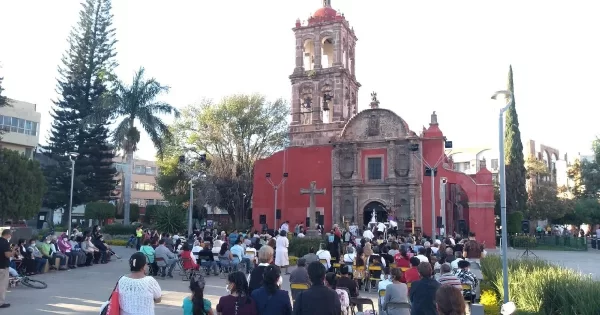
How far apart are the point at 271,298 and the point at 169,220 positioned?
72.3 ft

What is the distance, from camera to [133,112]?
30.8m

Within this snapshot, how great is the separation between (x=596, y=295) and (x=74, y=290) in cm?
1088

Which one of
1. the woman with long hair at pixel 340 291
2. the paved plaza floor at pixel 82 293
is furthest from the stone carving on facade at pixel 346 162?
the woman with long hair at pixel 340 291

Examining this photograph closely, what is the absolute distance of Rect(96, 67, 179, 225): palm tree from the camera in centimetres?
3030

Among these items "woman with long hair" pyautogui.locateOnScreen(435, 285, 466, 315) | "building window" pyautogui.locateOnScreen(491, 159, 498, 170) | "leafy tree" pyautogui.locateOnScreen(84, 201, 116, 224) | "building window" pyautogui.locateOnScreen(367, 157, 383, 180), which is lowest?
"woman with long hair" pyautogui.locateOnScreen(435, 285, 466, 315)

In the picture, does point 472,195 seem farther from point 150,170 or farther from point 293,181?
point 150,170

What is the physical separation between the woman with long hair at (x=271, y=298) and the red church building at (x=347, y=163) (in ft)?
81.6

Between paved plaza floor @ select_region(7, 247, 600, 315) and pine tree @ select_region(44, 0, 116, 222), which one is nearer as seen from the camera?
paved plaza floor @ select_region(7, 247, 600, 315)

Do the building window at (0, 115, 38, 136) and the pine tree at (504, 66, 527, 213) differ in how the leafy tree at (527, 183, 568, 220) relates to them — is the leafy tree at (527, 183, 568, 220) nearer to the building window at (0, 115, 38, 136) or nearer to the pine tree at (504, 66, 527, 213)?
the pine tree at (504, 66, 527, 213)

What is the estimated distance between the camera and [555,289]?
7281 millimetres

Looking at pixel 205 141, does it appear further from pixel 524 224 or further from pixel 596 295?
pixel 596 295

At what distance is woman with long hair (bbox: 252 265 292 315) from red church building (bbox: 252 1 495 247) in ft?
81.6

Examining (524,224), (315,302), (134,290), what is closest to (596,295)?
(315,302)

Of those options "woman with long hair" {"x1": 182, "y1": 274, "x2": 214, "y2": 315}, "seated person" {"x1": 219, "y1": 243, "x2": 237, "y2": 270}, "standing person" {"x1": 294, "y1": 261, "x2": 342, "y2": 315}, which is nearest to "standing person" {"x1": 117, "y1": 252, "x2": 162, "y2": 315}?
"woman with long hair" {"x1": 182, "y1": 274, "x2": 214, "y2": 315}
